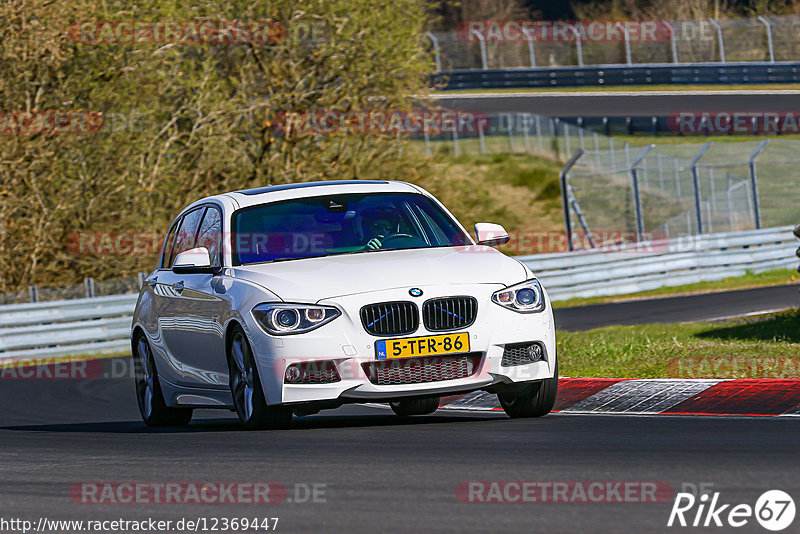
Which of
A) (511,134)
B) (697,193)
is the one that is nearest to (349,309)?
(697,193)

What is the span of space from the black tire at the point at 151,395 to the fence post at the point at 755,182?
62.6 feet

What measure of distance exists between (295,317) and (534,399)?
166cm

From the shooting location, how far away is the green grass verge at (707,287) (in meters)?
26.6

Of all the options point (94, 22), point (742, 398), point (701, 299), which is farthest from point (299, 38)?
point (742, 398)

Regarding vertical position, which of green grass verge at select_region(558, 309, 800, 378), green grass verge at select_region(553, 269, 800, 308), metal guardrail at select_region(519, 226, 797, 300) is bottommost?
green grass verge at select_region(553, 269, 800, 308)

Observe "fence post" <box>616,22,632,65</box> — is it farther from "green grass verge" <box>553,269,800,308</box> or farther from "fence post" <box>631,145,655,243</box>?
"green grass verge" <box>553,269,800,308</box>

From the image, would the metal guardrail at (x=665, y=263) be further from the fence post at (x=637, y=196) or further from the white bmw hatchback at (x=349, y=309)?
the white bmw hatchback at (x=349, y=309)

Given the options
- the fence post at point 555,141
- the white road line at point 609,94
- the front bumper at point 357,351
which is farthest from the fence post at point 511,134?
the front bumper at point 357,351

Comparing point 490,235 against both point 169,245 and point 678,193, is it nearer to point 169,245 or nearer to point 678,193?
point 169,245

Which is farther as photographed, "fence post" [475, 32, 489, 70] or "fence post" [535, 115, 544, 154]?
"fence post" [475, 32, 489, 70]

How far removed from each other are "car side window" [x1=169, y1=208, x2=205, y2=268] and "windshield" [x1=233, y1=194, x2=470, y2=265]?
2.98 ft

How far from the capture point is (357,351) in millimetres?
8367

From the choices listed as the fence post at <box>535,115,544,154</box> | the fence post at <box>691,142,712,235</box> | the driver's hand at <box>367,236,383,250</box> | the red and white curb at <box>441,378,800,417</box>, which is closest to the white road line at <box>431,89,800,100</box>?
the fence post at <box>535,115,544,154</box>

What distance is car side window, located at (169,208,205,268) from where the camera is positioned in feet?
34.9
